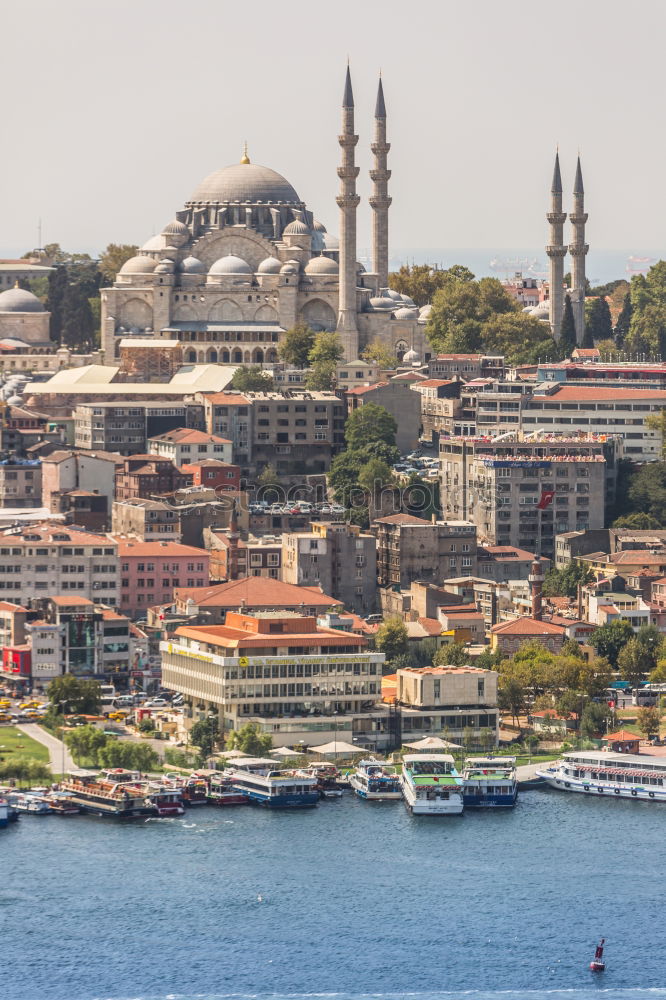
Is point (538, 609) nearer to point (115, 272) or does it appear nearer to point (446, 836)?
point (446, 836)

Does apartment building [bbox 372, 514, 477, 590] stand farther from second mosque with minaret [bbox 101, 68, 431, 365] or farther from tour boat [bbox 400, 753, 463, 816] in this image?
second mosque with minaret [bbox 101, 68, 431, 365]

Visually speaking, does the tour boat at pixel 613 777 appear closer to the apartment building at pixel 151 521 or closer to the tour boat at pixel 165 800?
the tour boat at pixel 165 800

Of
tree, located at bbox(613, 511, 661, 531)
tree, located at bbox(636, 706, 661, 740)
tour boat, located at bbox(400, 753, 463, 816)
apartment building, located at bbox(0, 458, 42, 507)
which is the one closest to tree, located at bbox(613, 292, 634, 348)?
tree, located at bbox(613, 511, 661, 531)

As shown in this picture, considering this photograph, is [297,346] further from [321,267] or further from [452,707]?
[452,707]

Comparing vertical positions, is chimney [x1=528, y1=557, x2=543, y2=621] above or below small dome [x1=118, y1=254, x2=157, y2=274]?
below

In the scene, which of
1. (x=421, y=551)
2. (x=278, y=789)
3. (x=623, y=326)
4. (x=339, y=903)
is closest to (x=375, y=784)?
(x=278, y=789)

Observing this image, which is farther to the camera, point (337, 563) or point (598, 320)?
point (598, 320)

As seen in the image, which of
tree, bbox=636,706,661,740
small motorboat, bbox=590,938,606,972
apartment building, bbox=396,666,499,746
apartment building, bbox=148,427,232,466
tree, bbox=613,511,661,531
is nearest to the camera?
small motorboat, bbox=590,938,606,972
